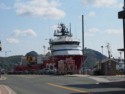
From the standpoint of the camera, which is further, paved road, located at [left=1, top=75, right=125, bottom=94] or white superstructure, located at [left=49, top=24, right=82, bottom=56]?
white superstructure, located at [left=49, top=24, right=82, bottom=56]

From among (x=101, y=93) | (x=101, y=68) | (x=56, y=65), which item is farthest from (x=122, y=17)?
(x=56, y=65)

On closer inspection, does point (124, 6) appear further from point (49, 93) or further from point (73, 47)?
point (73, 47)

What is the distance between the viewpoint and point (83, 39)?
75.6m

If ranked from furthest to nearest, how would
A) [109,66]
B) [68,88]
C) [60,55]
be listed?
[60,55] → [109,66] → [68,88]

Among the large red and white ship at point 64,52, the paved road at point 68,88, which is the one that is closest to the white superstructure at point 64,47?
the large red and white ship at point 64,52

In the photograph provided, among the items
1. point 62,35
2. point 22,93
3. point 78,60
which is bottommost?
point 22,93

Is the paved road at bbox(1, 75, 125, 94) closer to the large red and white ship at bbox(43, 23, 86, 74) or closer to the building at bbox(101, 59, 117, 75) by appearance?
the building at bbox(101, 59, 117, 75)

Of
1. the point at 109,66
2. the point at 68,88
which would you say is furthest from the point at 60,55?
the point at 68,88

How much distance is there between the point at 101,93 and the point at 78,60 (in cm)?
6624

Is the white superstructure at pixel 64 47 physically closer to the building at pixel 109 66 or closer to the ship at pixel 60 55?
the ship at pixel 60 55

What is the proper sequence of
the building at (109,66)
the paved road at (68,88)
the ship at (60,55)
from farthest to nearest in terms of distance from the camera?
the ship at (60,55), the building at (109,66), the paved road at (68,88)

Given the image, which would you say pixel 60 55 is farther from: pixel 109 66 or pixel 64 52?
pixel 109 66

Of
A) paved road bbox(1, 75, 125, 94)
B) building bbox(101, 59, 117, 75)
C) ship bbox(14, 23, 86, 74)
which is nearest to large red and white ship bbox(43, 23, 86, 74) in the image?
ship bbox(14, 23, 86, 74)

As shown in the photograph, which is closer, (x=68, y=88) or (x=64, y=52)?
(x=68, y=88)
